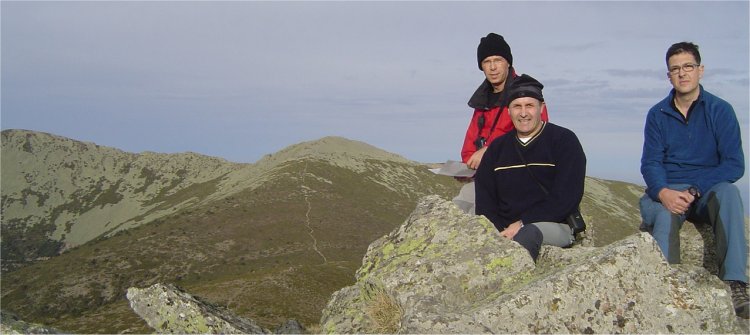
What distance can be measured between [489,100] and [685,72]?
11.8 ft

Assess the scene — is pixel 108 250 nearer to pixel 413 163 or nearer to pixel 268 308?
pixel 268 308

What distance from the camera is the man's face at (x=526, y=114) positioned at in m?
8.96

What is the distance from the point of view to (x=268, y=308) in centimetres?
6319

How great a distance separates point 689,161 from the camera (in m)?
9.94

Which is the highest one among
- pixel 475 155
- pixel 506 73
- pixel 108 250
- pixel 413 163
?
pixel 506 73

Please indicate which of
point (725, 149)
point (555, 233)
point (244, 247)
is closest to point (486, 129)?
point (555, 233)

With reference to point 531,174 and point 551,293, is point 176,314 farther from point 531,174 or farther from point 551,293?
point 531,174

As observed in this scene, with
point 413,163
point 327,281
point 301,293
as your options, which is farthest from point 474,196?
point 413,163

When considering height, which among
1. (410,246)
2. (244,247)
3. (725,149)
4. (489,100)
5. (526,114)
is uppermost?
(489,100)

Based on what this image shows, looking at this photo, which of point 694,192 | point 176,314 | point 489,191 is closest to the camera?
point 176,314

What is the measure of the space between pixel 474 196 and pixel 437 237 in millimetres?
2744

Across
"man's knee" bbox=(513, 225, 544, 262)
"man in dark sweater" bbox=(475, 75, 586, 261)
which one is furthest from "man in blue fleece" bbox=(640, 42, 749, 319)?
"man's knee" bbox=(513, 225, 544, 262)

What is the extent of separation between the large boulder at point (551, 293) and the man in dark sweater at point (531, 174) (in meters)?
1.20

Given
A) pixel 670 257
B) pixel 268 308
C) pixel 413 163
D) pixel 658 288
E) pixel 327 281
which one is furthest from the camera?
pixel 413 163
